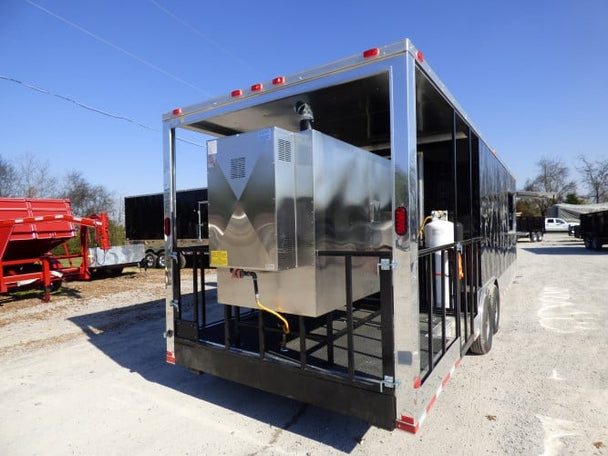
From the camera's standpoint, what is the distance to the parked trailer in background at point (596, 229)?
58.9 feet

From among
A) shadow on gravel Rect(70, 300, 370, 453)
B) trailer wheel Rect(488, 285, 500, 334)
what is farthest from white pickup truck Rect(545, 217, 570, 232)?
shadow on gravel Rect(70, 300, 370, 453)

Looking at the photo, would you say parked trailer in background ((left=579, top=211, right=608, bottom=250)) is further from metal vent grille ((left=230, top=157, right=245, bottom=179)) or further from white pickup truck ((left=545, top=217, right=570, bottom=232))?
metal vent grille ((left=230, top=157, right=245, bottom=179))

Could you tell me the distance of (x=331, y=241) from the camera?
2.91 metres

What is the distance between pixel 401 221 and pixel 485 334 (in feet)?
9.28

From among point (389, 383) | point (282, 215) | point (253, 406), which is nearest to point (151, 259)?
point (253, 406)

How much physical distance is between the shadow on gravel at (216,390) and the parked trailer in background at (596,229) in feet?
→ 64.8

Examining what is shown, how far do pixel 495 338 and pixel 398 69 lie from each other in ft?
13.9

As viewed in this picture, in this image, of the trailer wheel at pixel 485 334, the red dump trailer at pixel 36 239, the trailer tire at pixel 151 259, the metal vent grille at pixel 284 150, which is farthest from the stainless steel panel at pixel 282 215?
the trailer tire at pixel 151 259

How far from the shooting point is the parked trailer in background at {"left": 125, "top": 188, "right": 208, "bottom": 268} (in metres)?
13.4

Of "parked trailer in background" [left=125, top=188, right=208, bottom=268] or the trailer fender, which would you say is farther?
"parked trailer in background" [left=125, top=188, right=208, bottom=268]

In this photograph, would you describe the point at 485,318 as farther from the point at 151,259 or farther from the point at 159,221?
the point at 151,259

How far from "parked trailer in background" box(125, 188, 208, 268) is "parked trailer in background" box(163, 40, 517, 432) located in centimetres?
964

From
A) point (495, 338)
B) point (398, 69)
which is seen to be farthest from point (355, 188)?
point (495, 338)

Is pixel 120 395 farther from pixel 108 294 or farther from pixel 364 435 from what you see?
pixel 108 294
